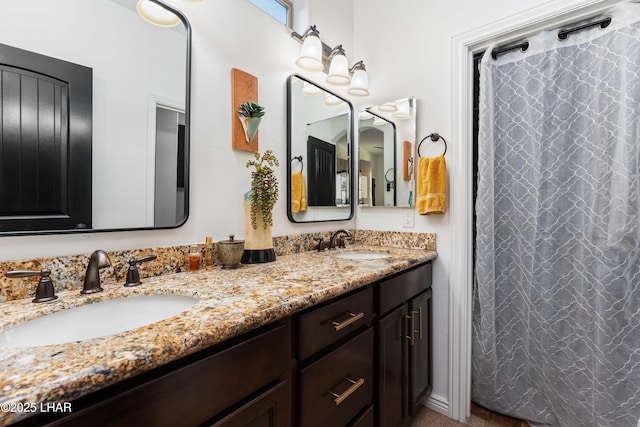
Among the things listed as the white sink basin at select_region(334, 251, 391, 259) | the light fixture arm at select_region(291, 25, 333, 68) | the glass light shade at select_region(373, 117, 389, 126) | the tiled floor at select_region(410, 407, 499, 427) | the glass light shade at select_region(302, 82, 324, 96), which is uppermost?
the light fixture arm at select_region(291, 25, 333, 68)

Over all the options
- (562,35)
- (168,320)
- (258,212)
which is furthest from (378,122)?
(168,320)

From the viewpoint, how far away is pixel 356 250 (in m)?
1.90

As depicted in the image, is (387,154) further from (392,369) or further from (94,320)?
(94,320)

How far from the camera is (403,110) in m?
1.91

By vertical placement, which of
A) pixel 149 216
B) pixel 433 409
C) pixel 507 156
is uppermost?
pixel 507 156

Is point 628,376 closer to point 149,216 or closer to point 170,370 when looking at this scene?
point 170,370

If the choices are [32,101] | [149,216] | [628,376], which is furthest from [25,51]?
[628,376]

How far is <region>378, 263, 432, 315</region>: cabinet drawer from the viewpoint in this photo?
1.30m

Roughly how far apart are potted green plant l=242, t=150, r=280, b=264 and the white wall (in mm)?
927

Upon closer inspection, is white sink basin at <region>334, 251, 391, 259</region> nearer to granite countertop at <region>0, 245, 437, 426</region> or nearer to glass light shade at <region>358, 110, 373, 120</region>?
granite countertop at <region>0, 245, 437, 426</region>

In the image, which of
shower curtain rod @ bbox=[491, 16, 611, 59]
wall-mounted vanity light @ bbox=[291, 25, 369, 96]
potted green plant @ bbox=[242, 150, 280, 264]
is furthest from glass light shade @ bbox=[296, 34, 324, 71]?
shower curtain rod @ bbox=[491, 16, 611, 59]

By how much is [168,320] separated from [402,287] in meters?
1.05

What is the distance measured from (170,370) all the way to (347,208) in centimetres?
166

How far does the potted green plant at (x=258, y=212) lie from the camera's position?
1.38 m
